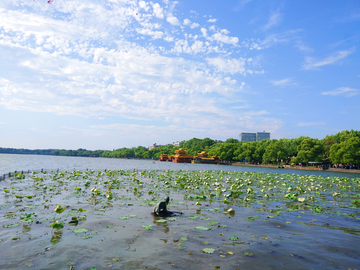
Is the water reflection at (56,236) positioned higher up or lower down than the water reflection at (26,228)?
higher up

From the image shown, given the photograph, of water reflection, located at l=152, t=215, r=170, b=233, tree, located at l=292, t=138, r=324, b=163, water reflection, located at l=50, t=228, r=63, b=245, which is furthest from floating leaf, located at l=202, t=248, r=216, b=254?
tree, located at l=292, t=138, r=324, b=163

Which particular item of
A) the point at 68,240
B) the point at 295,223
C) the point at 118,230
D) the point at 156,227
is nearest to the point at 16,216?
the point at 68,240

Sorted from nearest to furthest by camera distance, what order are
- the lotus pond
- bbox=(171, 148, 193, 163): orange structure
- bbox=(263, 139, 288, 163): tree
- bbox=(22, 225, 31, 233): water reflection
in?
the lotus pond → bbox=(22, 225, 31, 233): water reflection → bbox=(263, 139, 288, 163): tree → bbox=(171, 148, 193, 163): orange structure

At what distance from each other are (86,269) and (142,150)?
646 ft

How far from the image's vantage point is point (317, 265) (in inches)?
229

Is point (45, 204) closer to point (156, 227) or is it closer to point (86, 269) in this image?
point (156, 227)

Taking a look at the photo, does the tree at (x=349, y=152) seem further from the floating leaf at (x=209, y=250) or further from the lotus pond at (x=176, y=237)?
the floating leaf at (x=209, y=250)

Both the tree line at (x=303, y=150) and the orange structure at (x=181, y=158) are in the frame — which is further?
the orange structure at (x=181, y=158)

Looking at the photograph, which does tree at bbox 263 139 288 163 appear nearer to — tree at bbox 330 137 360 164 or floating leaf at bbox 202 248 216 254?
tree at bbox 330 137 360 164

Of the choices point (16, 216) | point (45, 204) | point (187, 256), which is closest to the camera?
point (187, 256)

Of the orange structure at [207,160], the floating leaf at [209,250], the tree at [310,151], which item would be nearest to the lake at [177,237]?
the floating leaf at [209,250]

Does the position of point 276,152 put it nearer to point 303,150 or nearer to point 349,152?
point 303,150

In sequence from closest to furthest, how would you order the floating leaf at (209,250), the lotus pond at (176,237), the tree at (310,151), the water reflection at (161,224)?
the lotus pond at (176,237)
the floating leaf at (209,250)
the water reflection at (161,224)
the tree at (310,151)

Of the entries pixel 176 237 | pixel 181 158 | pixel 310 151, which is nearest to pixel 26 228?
pixel 176 237
